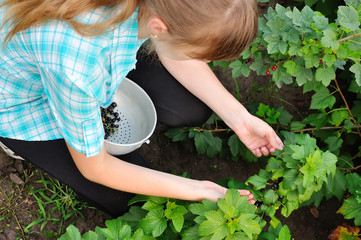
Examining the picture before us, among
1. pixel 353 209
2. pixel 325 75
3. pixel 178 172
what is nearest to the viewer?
pixel 325 75

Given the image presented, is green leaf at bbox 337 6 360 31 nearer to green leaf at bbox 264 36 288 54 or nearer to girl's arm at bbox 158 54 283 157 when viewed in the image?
green leaf at bbox 264 36 288 54

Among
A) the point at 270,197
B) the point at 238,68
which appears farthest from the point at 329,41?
the point at 270,197

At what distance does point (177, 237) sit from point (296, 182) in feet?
1.72

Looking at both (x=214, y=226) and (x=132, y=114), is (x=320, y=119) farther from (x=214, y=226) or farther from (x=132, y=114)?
(x=214, y=226)

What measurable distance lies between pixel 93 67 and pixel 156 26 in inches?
9.1

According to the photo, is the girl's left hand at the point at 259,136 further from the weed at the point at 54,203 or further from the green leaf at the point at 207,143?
the weed at the point at 54,203

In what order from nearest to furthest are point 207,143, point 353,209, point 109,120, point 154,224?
1. point 154,224
2. point 353,209
3. point 109,120
4. point 207,143

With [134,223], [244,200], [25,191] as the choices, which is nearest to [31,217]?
[25,191]

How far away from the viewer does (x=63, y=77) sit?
1.28m

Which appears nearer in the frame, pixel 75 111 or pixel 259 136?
pixel 75 111

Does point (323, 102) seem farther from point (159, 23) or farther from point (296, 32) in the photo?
point (159, 23)

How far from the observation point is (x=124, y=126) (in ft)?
6.96

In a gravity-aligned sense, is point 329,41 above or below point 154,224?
above

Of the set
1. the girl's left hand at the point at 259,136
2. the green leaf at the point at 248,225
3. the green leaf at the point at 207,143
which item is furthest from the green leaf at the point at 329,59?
the green leaf at the point at 207,143
